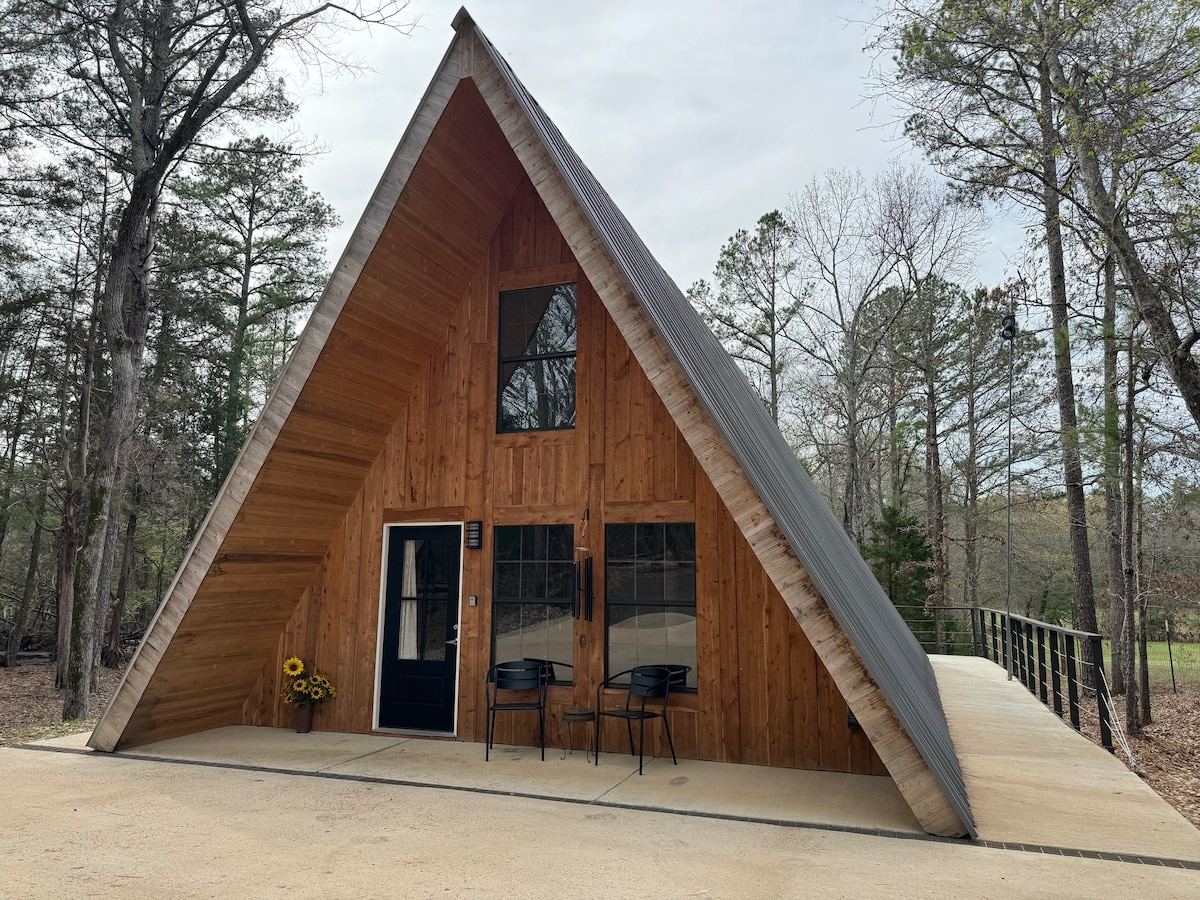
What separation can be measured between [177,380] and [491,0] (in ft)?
37.7

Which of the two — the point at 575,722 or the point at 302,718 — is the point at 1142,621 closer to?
the point at 575,722

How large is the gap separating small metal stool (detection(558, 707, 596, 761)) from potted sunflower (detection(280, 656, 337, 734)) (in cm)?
200

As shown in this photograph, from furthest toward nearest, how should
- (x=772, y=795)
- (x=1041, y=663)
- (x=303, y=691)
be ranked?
(x=1041, y=663)
(x=303, y=691)
(x=772, y=795)

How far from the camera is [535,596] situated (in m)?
5.98

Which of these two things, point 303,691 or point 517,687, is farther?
point 303,691

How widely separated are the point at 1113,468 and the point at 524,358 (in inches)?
338

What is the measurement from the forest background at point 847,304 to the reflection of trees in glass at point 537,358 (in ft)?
12.3

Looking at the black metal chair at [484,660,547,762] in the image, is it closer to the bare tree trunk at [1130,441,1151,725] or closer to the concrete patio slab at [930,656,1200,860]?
the concrete patio slab at [930,656,1200,860]

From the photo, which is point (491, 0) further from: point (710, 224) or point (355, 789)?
point (710, 224)

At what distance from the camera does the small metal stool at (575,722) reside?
5.36m

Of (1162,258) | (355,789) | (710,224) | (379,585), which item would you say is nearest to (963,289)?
(710,224)

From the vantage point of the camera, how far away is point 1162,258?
7.72 m

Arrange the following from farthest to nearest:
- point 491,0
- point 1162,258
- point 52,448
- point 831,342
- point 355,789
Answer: point 831,342 < point 52,448 < point 1162,258 < point 491,0 < point 355,789

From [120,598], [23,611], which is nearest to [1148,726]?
[120,598]
